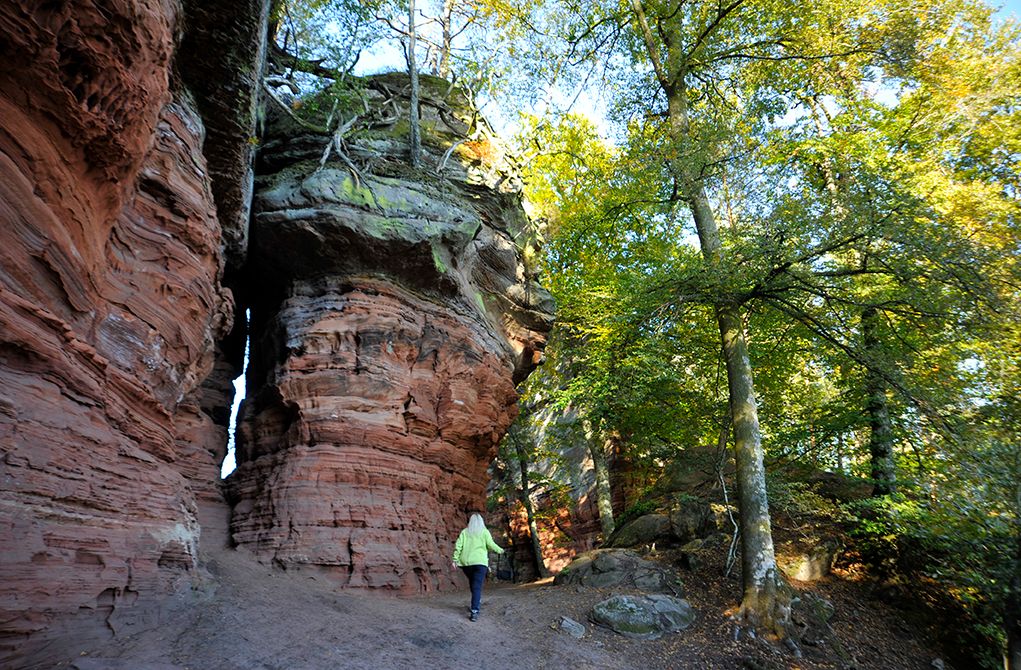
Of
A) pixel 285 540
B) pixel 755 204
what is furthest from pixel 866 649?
pixel 285 540

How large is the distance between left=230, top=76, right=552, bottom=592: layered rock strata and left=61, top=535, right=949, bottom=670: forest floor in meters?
0.95

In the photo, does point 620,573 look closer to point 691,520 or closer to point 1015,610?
point 691,520

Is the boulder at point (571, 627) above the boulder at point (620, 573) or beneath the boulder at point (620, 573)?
beneath

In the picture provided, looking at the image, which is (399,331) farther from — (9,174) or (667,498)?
(667,498)

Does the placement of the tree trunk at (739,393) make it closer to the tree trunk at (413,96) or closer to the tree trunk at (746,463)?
the tree trunk at (746,463)

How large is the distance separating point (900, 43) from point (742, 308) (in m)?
8.12

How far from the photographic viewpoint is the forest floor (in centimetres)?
565

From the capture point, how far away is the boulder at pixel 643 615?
913cm

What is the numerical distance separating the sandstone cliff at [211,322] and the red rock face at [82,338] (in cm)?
2

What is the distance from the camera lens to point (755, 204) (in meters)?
12.6

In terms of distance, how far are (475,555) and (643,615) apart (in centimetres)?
318

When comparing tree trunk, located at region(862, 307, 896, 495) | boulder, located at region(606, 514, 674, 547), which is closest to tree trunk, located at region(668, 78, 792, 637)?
tree trunk, located at region(862, 307, 896, 495)

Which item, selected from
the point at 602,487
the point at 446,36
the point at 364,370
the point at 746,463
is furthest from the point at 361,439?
the point at 446,36

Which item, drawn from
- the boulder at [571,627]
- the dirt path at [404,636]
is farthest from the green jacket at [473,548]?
the boulder at [571,627]
